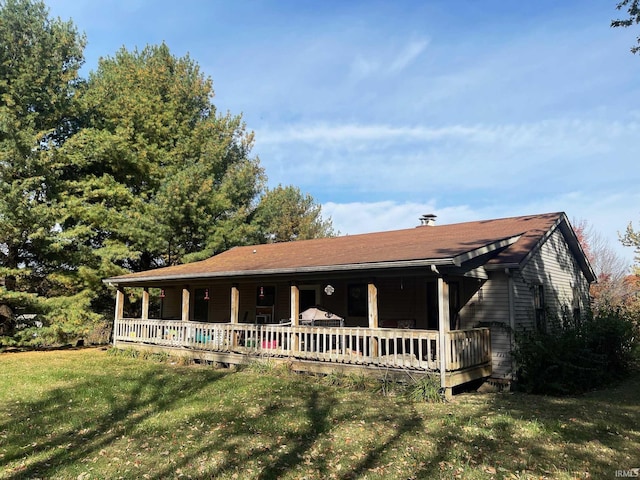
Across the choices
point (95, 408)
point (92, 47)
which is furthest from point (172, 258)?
point (95, 408)

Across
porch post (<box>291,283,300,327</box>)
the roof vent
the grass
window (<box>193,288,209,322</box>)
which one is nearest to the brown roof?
porch post (<box>291,283,300,327</box>)

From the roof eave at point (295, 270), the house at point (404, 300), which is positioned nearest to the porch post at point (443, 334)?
the house at point (404, 300)

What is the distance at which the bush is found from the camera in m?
10.6

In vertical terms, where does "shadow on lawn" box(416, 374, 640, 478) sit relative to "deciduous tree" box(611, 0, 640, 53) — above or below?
below

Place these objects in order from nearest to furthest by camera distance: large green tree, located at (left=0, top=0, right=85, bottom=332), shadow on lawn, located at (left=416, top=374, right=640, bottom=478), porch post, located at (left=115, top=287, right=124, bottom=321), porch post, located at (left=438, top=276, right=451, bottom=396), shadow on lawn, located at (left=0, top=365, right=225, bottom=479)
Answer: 1. shadow on lawn, located at (left=416, top=374, right=640, bottom=478)
2. shadow on lawn, located at (left=0, top=365, right=225, bottom=479)
3. porch post, located at (left=438, top=276, right=451, bottom=396)
4. large green tree, located at (left=0, top=0, right=85, bottom=332)
5. porch post, located at (left=115, top=287, right=124, bottom=321)

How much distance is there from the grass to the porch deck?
67 cm

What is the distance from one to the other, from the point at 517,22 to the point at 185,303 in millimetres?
13652

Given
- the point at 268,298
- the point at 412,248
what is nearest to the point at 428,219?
the point at 268,298

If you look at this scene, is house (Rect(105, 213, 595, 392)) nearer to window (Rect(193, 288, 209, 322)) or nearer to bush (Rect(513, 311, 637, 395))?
bush (Rect(513, 311, 637, 395))

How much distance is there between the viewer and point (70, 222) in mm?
21531

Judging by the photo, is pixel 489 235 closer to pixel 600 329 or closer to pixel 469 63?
pixel 600 329

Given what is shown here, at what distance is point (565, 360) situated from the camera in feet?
35.7

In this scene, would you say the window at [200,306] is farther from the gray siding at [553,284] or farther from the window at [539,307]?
the window at [539,307]

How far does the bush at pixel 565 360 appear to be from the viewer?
419 inches
